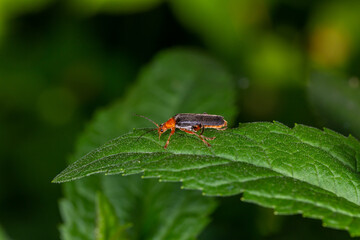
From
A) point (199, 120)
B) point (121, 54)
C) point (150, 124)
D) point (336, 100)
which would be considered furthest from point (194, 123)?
point (121, 54)

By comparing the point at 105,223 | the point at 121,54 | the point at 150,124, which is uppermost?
the point at 121,54

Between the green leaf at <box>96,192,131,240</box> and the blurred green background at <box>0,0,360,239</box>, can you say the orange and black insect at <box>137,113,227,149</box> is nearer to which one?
the green leaf at <box>96,192,131,240</box>

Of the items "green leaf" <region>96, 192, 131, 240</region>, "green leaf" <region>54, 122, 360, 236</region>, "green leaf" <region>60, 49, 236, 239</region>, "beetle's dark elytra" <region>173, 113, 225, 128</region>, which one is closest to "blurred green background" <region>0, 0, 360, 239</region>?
"green leaf" <region>60, 49, 236, 239</region>

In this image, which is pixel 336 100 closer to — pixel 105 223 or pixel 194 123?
pixel 194 123

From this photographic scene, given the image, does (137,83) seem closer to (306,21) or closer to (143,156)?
(143,156)

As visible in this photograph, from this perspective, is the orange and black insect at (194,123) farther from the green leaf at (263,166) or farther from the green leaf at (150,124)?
the green leaf at (150,124)

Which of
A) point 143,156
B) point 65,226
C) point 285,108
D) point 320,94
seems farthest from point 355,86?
point 65,226
